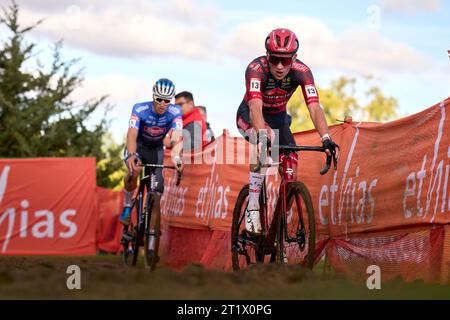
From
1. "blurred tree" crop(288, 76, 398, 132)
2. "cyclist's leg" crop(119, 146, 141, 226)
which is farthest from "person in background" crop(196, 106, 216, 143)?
"blurred tree" crop(288, 76, 398, 132)

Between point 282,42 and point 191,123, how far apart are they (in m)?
7.58

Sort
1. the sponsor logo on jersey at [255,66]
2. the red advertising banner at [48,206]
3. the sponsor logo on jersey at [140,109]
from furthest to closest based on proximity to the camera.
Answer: the red advertising banner at [48,206], the sponsor logo on jersey at [140,109], the sponsor logo on jersey at [255,66]

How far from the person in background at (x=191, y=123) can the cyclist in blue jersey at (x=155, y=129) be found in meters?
3.09

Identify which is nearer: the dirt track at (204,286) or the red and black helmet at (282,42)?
the dirt track at (204,286)

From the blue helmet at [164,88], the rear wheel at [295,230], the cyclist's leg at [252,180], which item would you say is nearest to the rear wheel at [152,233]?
the blue helmet at [164,88]

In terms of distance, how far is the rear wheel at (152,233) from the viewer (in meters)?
10.4

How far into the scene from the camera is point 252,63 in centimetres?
784

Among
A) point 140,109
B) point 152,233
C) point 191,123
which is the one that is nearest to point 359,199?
point 152,233

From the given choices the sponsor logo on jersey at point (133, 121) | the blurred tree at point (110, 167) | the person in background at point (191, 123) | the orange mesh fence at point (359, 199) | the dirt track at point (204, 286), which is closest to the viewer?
the dirt track at point (204, 286)

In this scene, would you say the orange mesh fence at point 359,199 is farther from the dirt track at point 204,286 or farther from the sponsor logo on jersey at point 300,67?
the dirt track at point 204,286

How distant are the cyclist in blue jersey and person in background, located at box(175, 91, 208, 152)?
309cm

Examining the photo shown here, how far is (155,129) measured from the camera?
38.0 ft
